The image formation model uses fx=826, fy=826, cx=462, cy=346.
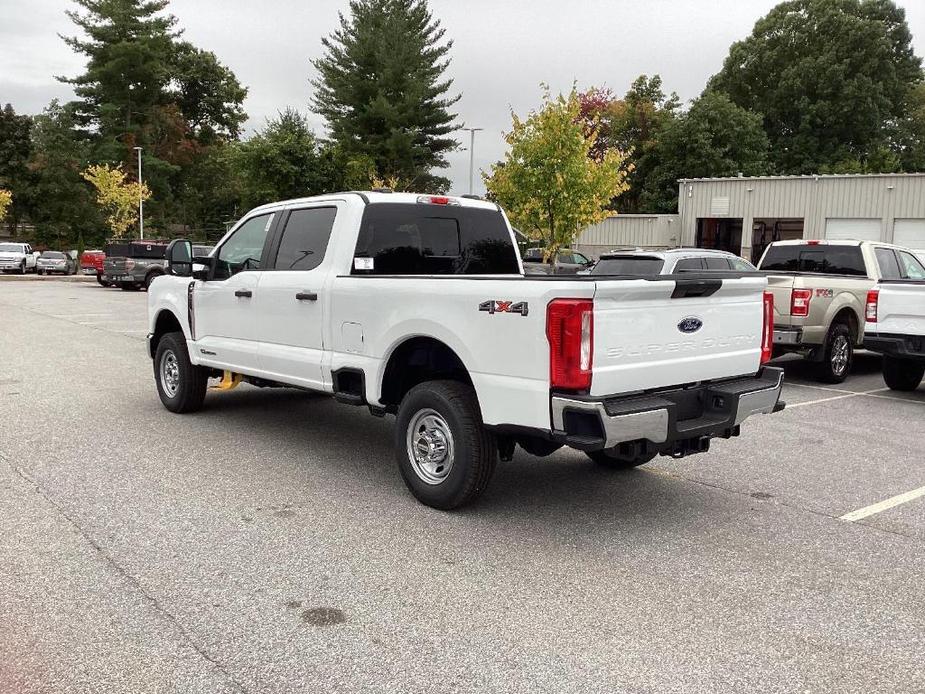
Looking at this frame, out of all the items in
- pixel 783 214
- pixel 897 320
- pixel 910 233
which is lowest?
pixel 897 320

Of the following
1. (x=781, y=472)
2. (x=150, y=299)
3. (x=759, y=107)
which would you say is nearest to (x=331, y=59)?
(x=759, y=107)

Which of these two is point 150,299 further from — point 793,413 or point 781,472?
point 793,413

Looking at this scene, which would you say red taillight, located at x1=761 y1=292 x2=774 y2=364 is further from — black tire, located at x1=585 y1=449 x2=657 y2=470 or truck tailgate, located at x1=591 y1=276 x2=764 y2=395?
black tire, located at x1=585 y1=449 x2=657 y2=470

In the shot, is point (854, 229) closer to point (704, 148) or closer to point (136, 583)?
point (704, 148)

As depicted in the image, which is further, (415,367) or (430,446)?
(415,367)

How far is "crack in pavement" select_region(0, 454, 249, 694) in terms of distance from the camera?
129 inches

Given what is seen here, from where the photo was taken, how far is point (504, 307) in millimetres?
4699

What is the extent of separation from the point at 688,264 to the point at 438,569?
8.95 m

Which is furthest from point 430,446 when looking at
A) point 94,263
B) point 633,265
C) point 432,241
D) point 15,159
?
point 15,159

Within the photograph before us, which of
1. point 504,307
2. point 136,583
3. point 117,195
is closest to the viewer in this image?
point 136,583

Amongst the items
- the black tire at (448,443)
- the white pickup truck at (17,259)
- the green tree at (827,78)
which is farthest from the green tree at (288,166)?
the black tire at (448,443)

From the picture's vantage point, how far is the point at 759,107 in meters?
58.9

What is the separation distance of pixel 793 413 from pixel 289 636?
22.9 feet

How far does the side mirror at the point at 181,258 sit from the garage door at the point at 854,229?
2905cm
